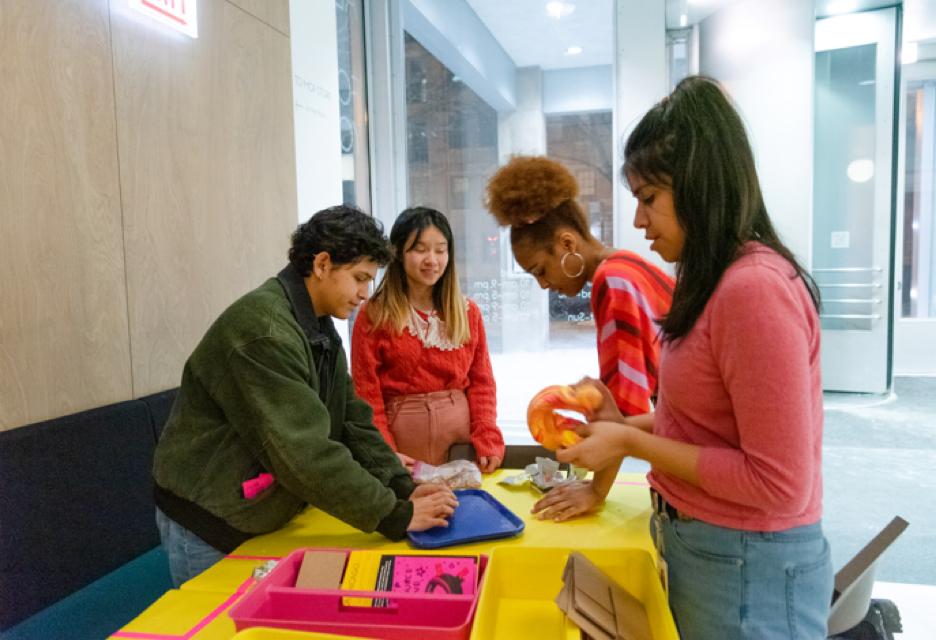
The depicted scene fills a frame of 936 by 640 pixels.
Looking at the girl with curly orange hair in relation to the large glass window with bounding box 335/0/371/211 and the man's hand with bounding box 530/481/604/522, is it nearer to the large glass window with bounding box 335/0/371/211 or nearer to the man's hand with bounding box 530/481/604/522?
the man's hand with bounding box 530/481/604/522

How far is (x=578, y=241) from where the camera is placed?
1671 mm

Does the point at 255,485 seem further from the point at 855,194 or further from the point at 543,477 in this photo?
the point at 855,194

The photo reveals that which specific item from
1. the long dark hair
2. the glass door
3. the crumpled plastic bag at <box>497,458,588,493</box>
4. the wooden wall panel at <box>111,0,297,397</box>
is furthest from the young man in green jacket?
the glass door

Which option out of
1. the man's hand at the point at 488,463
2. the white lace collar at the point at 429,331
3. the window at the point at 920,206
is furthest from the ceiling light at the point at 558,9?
the window at the point at 920,206

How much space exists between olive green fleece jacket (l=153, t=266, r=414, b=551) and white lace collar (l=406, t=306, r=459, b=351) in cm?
79

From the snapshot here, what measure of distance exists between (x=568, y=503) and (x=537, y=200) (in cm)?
73

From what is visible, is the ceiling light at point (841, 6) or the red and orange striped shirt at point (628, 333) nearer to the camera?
the red and orange striped shirt at point (628, 333)

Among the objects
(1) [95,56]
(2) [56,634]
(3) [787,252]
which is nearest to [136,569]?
(2) [56,634]

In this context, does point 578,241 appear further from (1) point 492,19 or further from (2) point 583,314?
(1) point 492,19

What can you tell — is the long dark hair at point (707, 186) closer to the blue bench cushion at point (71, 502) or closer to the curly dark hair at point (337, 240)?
the curly dark hair at point (337, 240)

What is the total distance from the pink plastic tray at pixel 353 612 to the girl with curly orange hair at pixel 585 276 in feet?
1.48

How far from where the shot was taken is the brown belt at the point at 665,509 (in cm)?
102

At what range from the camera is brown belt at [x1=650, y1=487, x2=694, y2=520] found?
3.35 ft

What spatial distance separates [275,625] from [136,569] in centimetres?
128
